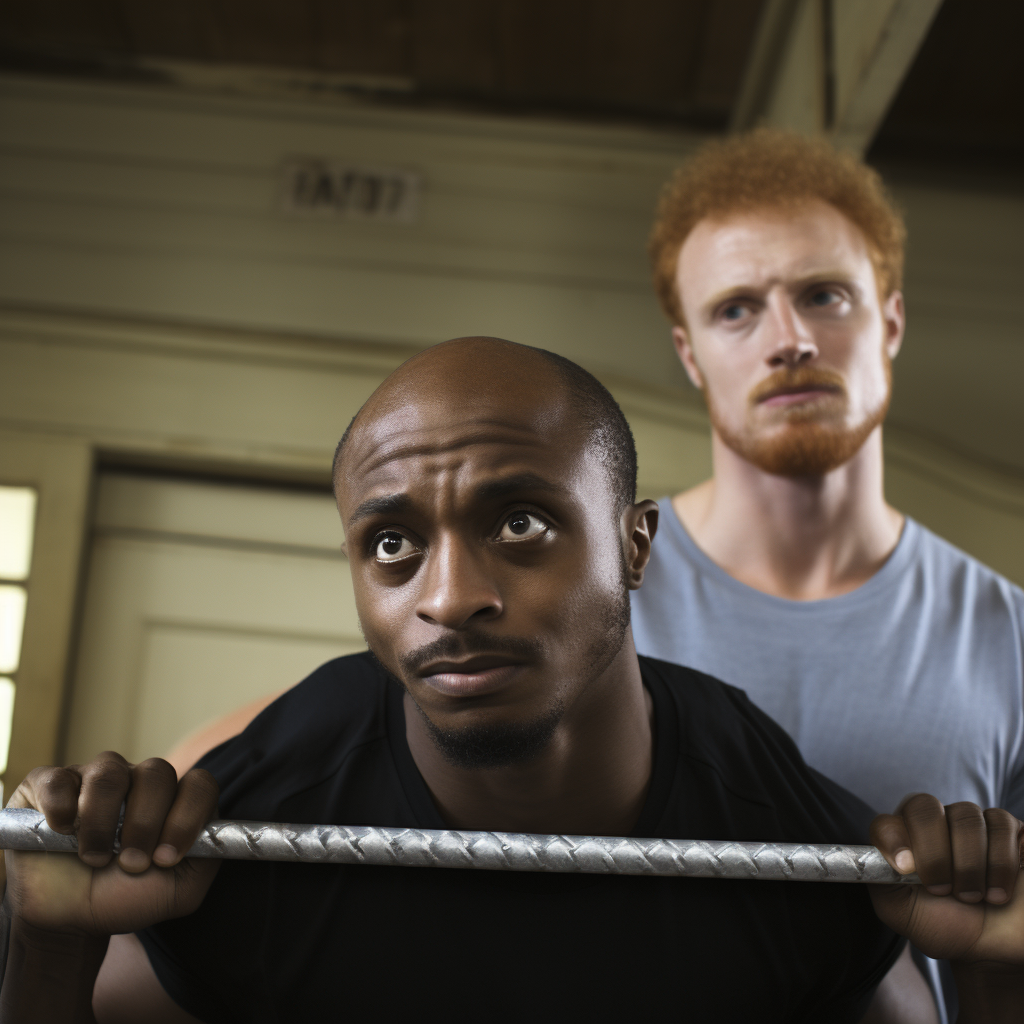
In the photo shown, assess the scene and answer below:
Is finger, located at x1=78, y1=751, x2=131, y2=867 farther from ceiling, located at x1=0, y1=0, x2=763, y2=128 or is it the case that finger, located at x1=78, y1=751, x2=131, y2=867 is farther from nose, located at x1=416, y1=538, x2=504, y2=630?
ceiling, located at x1=0, y1=0, x2=763, y2=128

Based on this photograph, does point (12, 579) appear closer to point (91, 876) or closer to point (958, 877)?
point (91, 876)

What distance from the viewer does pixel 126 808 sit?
635mm

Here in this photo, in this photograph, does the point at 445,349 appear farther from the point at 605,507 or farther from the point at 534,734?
the point at 534,734

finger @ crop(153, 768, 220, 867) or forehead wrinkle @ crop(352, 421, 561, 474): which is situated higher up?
forehead wrinkle @ crop(352, 421, 561, 474)

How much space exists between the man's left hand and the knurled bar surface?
0.06ft

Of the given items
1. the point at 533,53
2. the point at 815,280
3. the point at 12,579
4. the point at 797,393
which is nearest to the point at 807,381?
Result: the point at 797,393

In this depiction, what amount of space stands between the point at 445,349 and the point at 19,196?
171 cm

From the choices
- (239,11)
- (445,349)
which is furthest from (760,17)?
(445,349)

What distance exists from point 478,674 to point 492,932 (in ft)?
0.65

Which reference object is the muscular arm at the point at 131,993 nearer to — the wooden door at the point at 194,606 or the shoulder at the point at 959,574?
the shoulder at the point at 959,574

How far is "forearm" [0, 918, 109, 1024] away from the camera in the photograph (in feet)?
2.17

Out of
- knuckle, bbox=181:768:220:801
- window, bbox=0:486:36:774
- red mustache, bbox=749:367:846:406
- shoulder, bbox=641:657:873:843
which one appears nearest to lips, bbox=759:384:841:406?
red mustache, bbox=749:367:846:406

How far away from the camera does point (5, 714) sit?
1.86 metres

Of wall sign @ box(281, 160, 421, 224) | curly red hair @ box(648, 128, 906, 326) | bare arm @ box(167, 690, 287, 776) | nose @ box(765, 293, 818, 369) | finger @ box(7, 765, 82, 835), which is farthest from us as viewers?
wall sign @ box(281, 160, 421, 224)
